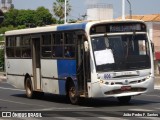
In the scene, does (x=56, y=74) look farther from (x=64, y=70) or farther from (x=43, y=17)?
(x=43, y=17)

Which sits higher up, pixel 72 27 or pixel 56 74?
pixel 72 27

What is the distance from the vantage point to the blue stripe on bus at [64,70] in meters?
18.9

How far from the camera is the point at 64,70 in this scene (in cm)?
1961

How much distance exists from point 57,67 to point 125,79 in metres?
3.30

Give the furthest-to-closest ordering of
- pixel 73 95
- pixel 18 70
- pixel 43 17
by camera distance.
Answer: pixel 43 17 → pixel 18 70 → pixel 73 95

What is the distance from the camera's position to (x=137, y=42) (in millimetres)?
18312

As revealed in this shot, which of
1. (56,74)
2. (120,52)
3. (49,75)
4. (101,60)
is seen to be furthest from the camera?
(49,75)

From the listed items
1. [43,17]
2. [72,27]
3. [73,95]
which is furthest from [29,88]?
[43,17]

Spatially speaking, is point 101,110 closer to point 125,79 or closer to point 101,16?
point 125,79

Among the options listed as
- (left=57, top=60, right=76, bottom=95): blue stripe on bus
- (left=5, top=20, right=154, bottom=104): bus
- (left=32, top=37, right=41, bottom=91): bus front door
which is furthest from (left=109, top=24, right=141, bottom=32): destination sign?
(left=32, top=37, right=41, bottom=91): bus front door

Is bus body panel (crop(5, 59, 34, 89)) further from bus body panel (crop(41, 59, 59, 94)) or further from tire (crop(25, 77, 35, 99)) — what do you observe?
bus body panel (crop(41, 59, 59, 94))

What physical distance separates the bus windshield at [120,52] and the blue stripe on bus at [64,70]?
1319mm

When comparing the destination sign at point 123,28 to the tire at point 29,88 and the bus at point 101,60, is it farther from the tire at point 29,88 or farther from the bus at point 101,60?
the tire at point 29,88

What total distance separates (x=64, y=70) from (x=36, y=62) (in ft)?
10.2
